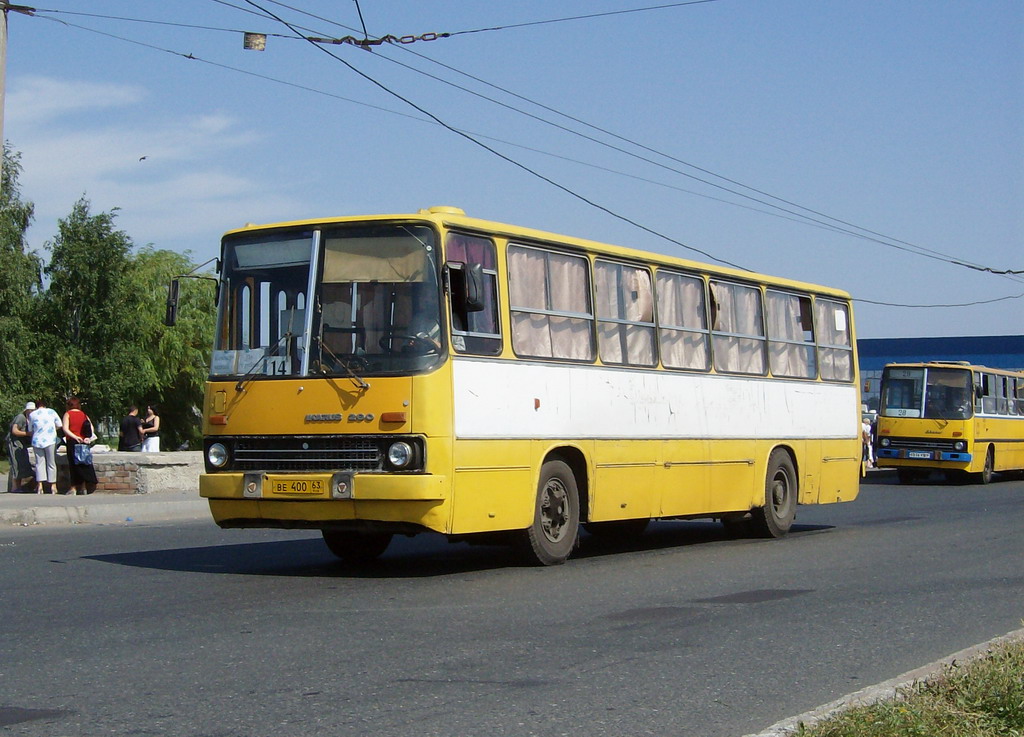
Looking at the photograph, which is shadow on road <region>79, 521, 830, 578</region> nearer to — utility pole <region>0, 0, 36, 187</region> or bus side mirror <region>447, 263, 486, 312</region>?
bus side mirror <region>447, 263, 486, 312</region>

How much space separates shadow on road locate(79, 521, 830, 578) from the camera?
1257cm

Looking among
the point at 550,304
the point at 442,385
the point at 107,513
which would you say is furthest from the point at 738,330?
the point at 107,513

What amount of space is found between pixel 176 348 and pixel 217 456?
49427mm

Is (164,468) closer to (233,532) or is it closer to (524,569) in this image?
(233,532)

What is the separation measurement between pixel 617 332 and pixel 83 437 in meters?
12.8

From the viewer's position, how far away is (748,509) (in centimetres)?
1636

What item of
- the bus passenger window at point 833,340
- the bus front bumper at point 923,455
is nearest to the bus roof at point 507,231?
the bus passenger window at point 833,340

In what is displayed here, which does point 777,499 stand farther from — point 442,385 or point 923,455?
point 923,455

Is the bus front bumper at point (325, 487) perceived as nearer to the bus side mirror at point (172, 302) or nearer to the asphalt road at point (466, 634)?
the asphalt road at point (466, 634)

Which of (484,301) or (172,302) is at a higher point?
(172,302)

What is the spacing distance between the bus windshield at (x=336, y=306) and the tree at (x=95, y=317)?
4757cm

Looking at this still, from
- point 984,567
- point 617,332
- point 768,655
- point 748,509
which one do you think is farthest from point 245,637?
point 748,509

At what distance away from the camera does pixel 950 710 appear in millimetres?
5777

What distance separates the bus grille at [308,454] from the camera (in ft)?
37.6
